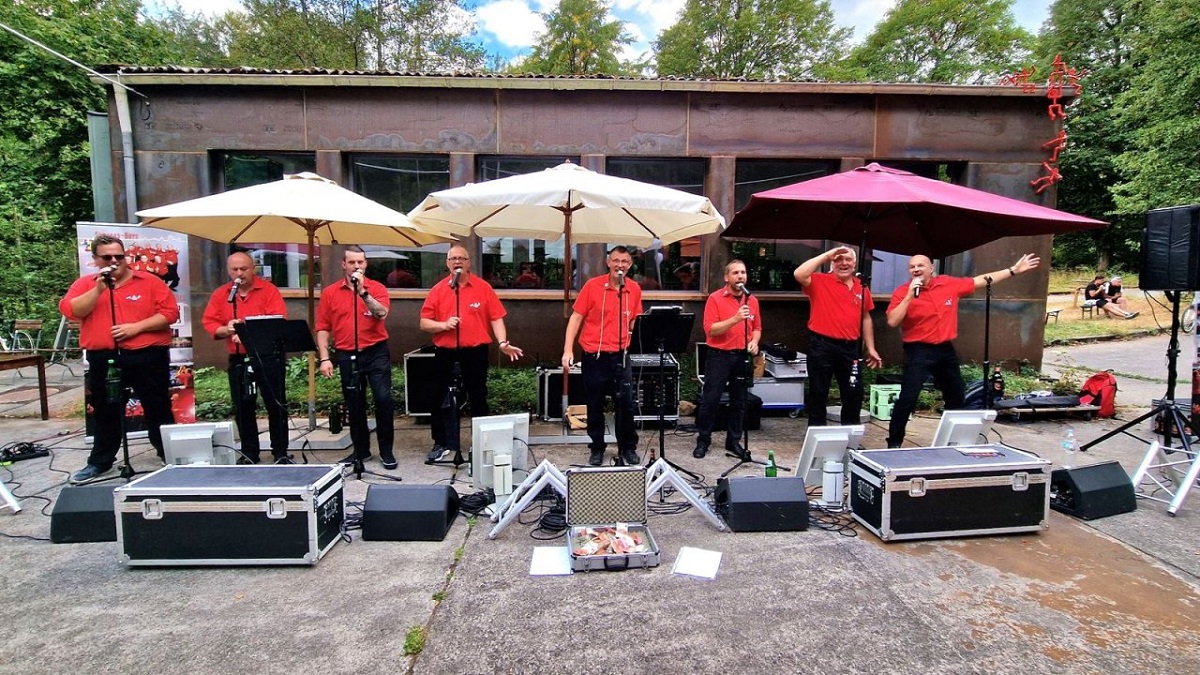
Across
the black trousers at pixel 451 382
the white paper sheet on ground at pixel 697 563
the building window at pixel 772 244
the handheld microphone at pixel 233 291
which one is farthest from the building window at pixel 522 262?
the white paper sheet on ground at pixel 697 563

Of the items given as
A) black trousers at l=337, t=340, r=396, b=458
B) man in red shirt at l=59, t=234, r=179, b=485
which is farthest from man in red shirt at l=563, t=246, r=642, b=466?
man in red shirt at l=59, t=234, r=179, b=485

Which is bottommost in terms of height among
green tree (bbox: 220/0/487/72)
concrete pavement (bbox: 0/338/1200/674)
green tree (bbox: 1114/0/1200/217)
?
concrete pavement (bbox: 0/338/1200/674)

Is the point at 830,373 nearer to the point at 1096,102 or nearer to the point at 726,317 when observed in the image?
the point at 726,317

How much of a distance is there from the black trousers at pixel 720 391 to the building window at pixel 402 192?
4.69m

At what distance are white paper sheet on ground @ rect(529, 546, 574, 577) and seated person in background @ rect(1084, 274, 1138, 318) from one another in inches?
828

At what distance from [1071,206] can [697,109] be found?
32.4 meters

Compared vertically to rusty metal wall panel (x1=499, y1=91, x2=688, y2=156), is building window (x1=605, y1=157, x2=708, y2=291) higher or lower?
lower

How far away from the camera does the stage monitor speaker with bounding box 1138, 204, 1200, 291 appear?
4.58 metres

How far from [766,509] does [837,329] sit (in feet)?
7.33

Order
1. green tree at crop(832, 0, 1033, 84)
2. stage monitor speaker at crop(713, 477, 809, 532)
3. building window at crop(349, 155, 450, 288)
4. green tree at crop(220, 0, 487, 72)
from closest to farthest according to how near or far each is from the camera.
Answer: stage monitor speaker at crop(713, 477, 809, 532) < building window at crop(349, 155, 450, 288) < green tree at crop(220, 0, 487, 72) < green tree at crop(832, 0, 1033, 84)

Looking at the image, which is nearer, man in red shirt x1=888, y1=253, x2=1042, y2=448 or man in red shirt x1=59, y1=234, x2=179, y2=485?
man in red shirt x1=59, y1=234, x2=179, y2=485

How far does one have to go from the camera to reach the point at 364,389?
5047 millimetres

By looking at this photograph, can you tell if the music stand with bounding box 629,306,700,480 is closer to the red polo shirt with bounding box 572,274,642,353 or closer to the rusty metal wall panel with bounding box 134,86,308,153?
the red polo shirt with bounding box 572,274,642,353

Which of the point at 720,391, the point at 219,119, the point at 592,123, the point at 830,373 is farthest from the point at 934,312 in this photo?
the point at 219,119
